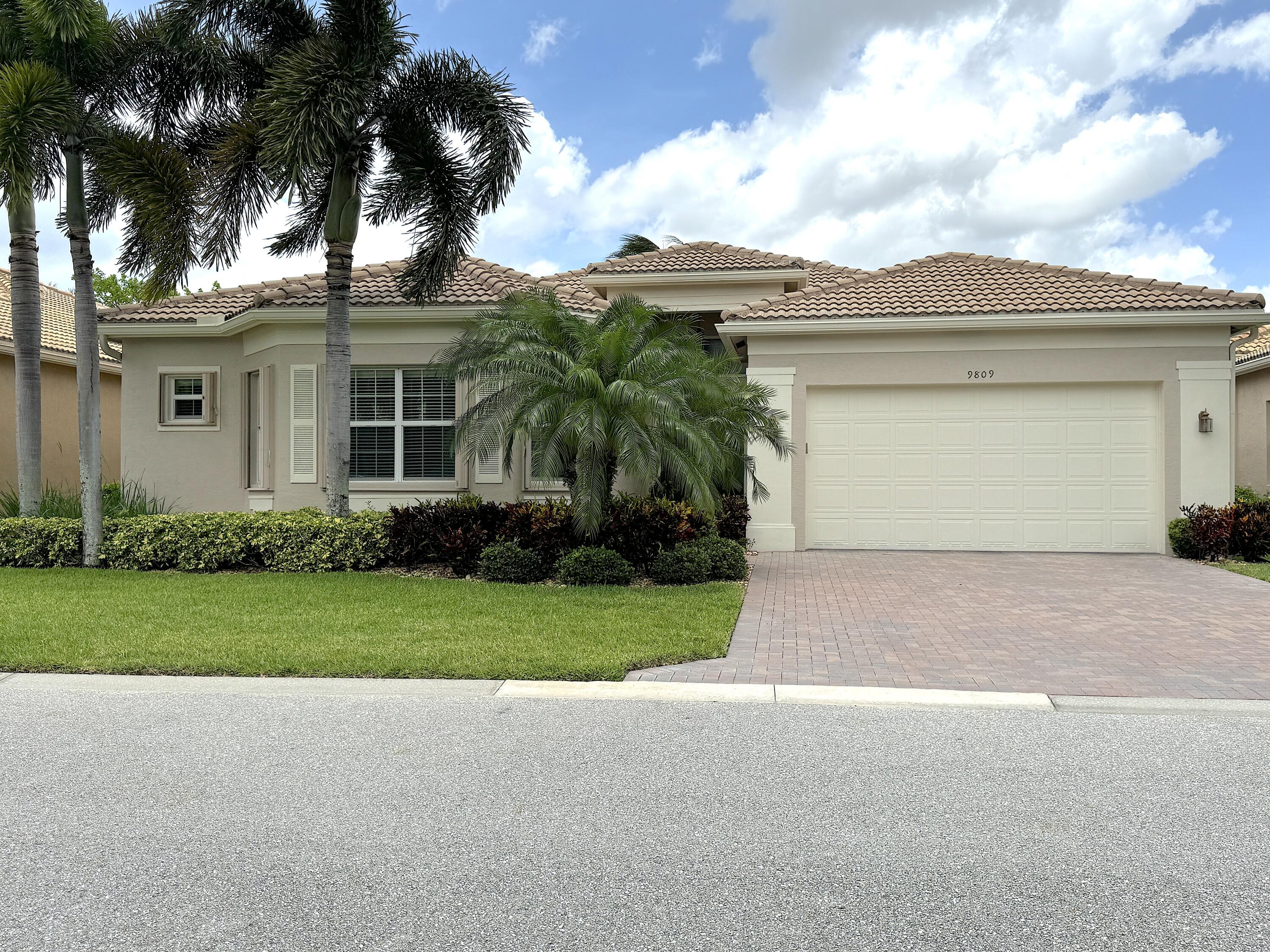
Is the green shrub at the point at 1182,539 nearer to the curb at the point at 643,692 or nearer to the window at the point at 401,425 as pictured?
the curb at the point at 643,692

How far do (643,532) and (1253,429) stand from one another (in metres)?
15.6

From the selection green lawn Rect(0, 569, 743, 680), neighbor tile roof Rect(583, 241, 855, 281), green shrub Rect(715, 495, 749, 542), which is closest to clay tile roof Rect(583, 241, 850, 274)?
neighbor tile roof Rect(583, 241, 855, 281)

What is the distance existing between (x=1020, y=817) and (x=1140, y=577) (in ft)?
30.3

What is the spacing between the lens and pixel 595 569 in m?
11.1

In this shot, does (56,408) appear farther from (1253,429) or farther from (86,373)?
(1253,429)

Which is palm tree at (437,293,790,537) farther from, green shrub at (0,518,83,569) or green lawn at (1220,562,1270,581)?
green lawn at (1220,562,1270,581)

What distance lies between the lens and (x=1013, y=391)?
1498 centimetres

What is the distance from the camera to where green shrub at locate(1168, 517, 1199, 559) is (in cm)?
1392

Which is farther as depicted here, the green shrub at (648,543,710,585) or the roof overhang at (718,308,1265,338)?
the roof overhang at (718,308,1265,338)

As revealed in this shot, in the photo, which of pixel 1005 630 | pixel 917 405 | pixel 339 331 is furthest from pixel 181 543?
pixel 917 405

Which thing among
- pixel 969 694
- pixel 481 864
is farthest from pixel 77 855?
pixel 969 694

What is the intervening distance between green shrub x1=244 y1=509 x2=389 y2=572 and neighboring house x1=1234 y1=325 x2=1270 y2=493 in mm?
17264

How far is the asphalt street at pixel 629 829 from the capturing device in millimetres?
3156

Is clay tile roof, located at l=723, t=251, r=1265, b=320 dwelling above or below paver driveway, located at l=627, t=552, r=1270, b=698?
above
